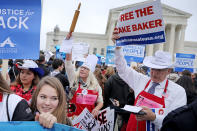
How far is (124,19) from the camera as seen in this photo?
2.87 meters

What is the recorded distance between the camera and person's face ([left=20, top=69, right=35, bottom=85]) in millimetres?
2932

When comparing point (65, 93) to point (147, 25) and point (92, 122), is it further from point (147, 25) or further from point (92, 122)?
point (147, 25)

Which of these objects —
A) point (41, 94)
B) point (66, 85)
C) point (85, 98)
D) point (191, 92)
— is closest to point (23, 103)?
point (41, 94)

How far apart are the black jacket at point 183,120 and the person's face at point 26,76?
7.61 ft

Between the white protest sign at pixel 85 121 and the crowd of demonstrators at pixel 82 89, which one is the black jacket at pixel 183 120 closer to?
the white protest sign at pixel 85 121

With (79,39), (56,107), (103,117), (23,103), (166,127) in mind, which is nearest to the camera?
(166,127)

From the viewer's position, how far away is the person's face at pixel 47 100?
1.79 metres

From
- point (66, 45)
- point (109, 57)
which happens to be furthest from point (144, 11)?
point (109, 57)

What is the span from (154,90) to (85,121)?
1.28 m

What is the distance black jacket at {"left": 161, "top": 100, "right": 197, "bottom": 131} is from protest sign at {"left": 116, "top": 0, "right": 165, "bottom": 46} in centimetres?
159

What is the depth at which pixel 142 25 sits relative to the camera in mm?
2713

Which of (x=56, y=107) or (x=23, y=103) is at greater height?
(x=23, y=103)

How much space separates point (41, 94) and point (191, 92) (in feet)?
11.2

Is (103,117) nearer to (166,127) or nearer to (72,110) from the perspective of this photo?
(72,110)
